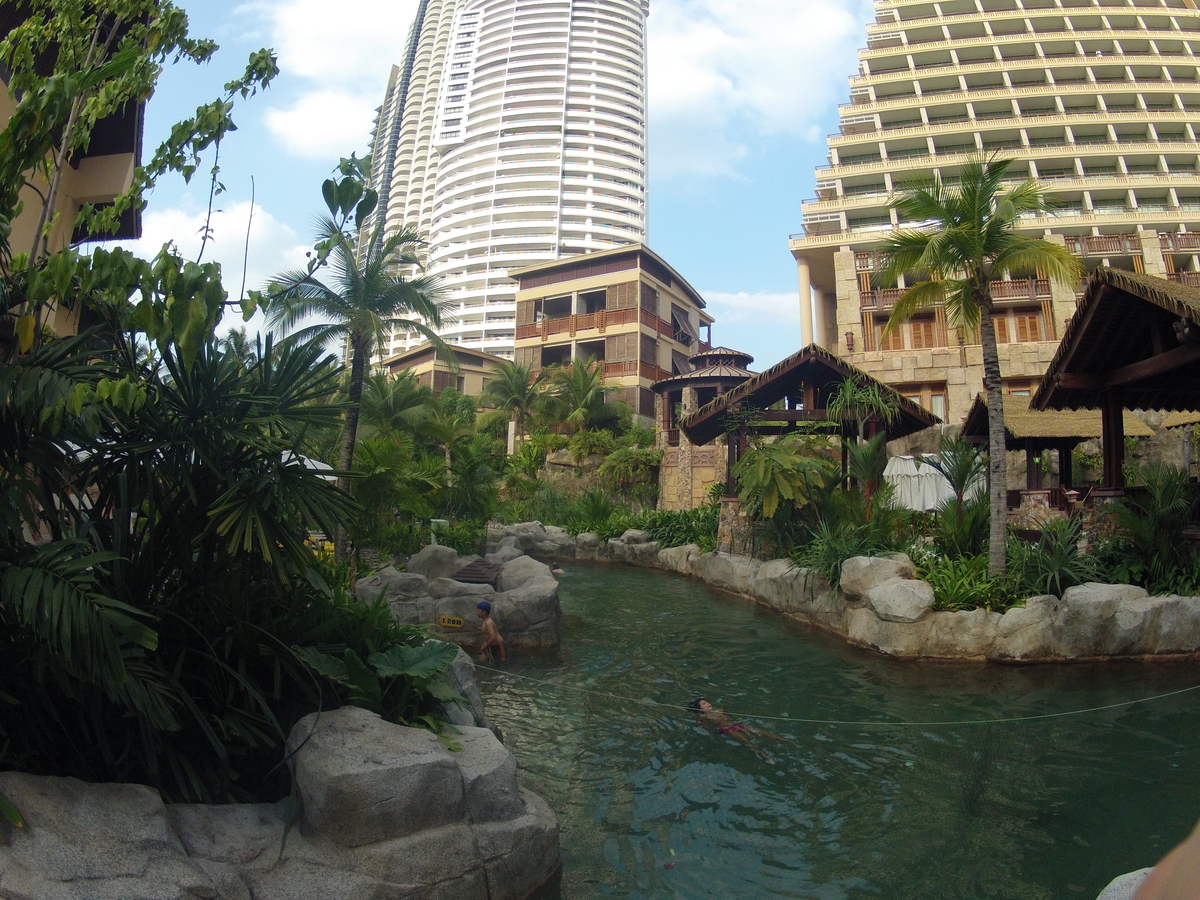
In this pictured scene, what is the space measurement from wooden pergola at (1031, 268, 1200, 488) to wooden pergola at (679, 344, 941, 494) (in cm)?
400

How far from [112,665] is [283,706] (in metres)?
1.56

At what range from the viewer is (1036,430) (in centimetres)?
1650

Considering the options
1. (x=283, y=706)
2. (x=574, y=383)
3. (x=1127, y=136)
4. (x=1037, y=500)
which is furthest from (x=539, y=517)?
(x=1127, y=136)

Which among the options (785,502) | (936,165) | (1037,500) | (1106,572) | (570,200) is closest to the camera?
(1106,572)

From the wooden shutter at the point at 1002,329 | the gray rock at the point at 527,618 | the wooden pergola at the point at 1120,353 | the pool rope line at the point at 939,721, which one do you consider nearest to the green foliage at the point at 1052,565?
the wooden pergola at the point at 1120,353

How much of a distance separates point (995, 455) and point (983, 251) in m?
2.98

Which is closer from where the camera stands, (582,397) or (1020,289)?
(1020,289)

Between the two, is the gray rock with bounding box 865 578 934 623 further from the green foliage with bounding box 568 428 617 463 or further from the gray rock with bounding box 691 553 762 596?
the green foliage with bounding box 568 428 617 463

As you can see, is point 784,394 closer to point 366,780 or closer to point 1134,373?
point 1134,373

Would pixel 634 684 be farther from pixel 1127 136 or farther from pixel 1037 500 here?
pixel 1127 136

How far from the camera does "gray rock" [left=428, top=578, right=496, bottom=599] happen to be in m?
12.4

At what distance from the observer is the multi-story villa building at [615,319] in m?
35.3

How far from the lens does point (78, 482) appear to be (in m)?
4.48

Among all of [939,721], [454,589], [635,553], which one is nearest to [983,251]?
[939,721]
